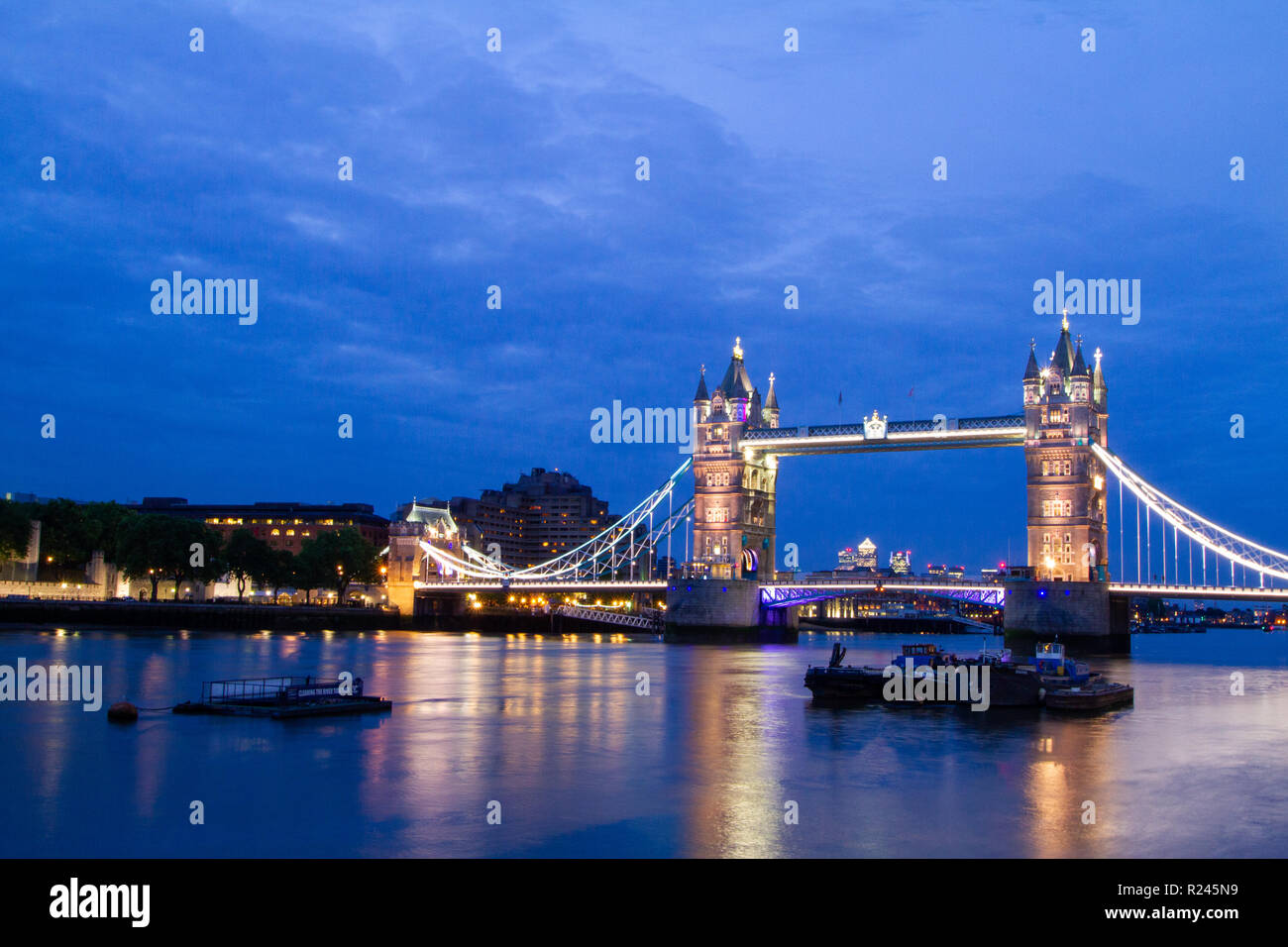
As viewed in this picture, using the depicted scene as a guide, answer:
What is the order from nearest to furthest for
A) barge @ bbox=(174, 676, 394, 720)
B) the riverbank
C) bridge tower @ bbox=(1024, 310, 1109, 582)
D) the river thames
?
the river thames
barge @ bbox=(174, 676, 394, 720)
bridge tower @ bbox=(1024, 310, 1109, 582)
the riverbank

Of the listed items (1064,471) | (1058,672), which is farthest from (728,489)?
(1058,672)

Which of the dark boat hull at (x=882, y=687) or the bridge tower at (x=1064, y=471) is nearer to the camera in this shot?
the dark boat hull at (x=882, y=687)

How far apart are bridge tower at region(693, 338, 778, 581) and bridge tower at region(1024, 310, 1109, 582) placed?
20.2 m

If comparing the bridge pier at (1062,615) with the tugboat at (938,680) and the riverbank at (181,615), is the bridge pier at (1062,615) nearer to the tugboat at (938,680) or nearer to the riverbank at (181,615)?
the tugboat at (938,680)

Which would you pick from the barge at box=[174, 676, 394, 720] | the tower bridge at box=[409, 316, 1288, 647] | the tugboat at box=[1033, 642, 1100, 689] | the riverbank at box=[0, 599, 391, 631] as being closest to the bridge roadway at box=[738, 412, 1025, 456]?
the tower bridge at box=[409, 316, 1288, 647]

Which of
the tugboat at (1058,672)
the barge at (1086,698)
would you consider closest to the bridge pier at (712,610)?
the tugboat at (1058,672)

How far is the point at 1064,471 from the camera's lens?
72125mm

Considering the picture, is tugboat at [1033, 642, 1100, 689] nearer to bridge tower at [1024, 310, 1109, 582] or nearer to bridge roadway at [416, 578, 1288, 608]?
bridge roadway at [416, 578, 1288, 608]

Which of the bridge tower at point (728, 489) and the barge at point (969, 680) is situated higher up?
the bridge tower at point (728, 489)

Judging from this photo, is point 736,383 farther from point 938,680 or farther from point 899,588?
point 938,680

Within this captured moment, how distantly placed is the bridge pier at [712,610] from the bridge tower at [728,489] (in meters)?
1.50

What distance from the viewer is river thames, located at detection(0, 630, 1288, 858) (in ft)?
54.1

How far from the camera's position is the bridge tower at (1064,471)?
7094cm

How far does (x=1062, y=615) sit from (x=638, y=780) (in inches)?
2060
